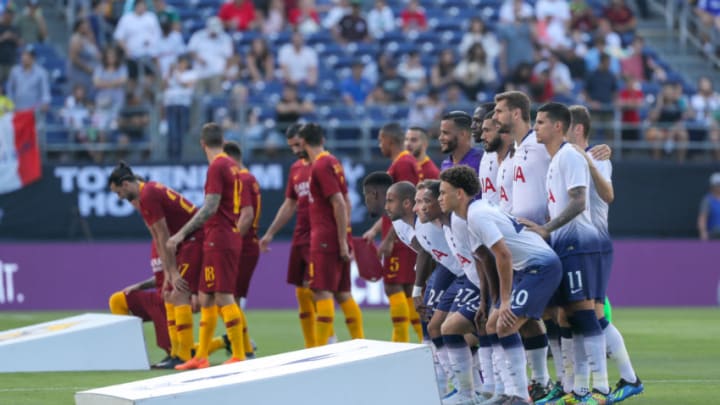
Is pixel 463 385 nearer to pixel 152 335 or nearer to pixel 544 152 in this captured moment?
pixel 544 152

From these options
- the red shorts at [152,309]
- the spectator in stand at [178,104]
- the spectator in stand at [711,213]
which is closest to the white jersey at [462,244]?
Result: the red shorts at [152,309]

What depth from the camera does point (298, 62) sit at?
25047 millimetres

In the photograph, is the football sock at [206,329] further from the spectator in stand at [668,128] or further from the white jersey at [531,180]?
the spectator in stand at [668,128]

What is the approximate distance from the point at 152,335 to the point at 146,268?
16.5 ft

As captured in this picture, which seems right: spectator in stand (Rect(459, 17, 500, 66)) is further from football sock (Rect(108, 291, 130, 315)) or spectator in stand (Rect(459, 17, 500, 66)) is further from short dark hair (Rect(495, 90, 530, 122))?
short dark hair (Rect(495, 90, 530, 122))

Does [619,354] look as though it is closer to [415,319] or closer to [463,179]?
[463,179]

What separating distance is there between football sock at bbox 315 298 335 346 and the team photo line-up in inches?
0.9

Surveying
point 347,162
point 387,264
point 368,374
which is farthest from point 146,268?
point 368,374

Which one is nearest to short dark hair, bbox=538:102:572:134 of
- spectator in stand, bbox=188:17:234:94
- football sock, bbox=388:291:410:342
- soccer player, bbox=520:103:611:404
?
soccer player, bbox=520:103:611:404

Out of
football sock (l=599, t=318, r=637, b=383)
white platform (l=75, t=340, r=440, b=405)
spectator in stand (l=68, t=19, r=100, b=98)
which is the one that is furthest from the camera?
spectator in stand (l=68, t=19, r=100, b=98)

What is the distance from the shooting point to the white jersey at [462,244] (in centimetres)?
976

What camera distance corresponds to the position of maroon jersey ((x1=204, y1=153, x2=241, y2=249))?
44.2 feet

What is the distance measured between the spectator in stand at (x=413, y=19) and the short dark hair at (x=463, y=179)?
1806 cm

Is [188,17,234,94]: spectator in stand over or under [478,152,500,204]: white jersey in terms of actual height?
over
